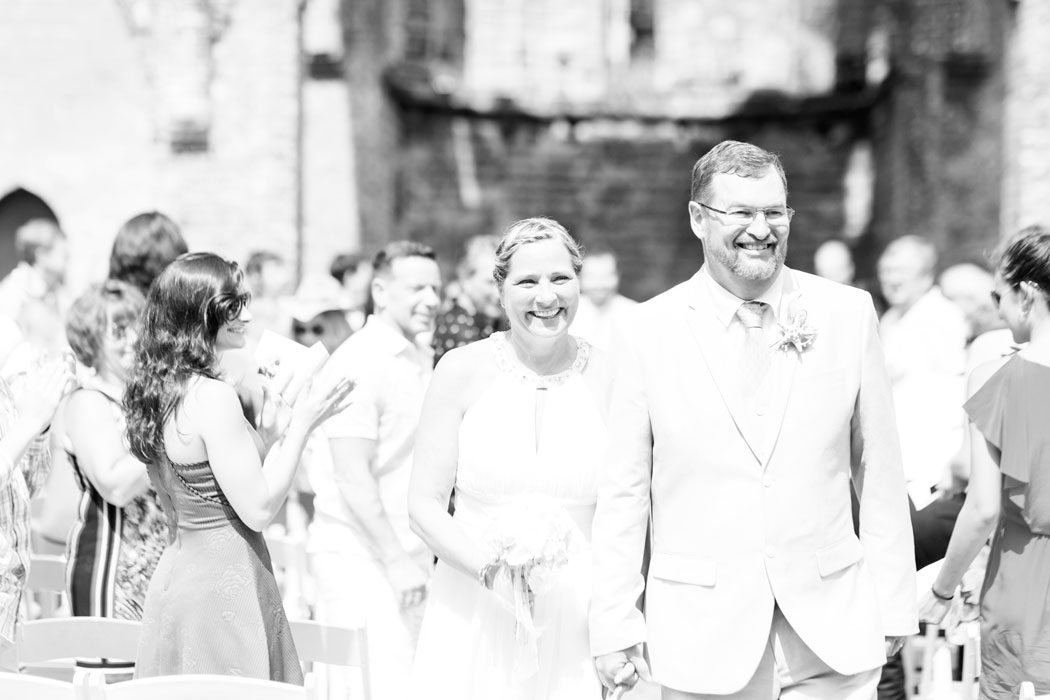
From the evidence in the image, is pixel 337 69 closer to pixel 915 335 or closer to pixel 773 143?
pixel 773 143

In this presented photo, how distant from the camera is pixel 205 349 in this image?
369 centimetres

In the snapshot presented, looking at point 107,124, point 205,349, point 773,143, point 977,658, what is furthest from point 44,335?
point 773,143

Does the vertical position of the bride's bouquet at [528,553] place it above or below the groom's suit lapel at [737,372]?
below

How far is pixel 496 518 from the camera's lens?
11.8 feet

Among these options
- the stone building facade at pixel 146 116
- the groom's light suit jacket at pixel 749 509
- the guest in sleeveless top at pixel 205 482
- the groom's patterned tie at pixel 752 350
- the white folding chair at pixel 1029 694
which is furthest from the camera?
the stone building facade at pixel 146 116

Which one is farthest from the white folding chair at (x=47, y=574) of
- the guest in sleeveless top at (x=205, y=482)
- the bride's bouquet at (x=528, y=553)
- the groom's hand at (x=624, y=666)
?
the groom's hand at (x=624, y=666)

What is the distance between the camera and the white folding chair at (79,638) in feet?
12.2

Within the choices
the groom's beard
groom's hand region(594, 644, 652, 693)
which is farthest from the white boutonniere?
groom's hand region(594, 644, 652, 693)

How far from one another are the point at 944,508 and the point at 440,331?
244 centimetres

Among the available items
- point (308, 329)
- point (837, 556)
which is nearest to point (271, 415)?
point (837, 556)

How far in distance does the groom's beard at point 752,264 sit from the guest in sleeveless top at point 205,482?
1287 millimetres

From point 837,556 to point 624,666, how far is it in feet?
1.97

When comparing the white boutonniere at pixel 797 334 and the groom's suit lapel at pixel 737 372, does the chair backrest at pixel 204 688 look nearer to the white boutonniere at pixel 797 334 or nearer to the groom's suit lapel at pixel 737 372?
the groom's suit lapel at pixel 737 372

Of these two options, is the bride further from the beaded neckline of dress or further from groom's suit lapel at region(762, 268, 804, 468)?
groom's suit lapel at region(762, 268, 804, 468)
